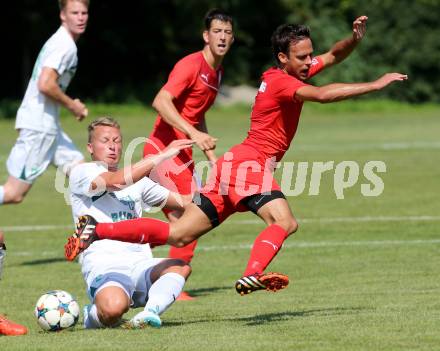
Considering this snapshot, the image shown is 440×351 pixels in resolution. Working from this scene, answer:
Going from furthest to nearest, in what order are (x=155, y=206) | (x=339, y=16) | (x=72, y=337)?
(x=339, y=16), (x=155, y=206), (x=72, y=337)

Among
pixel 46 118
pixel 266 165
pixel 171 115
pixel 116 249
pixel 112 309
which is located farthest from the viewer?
pixel 46 118

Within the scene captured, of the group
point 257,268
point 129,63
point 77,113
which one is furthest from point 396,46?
point 257,268

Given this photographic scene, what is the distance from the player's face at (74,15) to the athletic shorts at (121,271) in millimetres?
4395

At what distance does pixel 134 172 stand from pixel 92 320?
1106 mm

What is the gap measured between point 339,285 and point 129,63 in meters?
42.9

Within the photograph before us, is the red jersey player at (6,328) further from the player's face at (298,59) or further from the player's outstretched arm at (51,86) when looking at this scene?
the player's outstretched arm at (51,86)

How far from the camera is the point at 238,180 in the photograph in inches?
332

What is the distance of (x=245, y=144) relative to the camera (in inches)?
344

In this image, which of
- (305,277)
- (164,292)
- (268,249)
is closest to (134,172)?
(164,292)

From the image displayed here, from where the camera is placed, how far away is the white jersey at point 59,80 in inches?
469

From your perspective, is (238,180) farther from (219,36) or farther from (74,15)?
(74,15)

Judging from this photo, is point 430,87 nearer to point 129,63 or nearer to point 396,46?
point 396,46

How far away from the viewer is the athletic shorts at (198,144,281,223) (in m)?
8.35

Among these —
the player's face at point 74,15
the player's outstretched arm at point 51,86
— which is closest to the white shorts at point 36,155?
the player's outstretched arm at point 51,86
